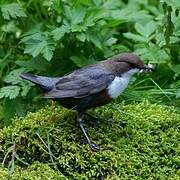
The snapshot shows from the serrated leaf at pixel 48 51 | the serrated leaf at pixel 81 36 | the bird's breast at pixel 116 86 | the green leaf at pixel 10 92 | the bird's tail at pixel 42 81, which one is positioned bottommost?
the green leaf at pixel 10 92

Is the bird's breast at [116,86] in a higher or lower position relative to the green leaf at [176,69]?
higher

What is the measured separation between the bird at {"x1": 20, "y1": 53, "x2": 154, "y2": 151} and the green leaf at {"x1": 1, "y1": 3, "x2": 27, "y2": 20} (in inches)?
29.4

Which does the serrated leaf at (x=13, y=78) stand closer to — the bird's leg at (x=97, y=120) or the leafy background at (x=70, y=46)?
the leafy background at (x=70, y=46)

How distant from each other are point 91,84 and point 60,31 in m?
0.70

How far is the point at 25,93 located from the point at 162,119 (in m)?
1.12

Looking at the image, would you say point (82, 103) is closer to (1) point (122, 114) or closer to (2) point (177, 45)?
(1) point (122, 114)

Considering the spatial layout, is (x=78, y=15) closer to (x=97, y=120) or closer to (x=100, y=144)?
(x=97, y=120)

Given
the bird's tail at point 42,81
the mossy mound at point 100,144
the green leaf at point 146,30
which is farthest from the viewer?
the green leaf at point 146,30

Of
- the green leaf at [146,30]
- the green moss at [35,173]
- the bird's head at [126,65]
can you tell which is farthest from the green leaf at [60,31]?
the green moss at [35,173]

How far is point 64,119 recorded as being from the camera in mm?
4219

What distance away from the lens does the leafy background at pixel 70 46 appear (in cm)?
457

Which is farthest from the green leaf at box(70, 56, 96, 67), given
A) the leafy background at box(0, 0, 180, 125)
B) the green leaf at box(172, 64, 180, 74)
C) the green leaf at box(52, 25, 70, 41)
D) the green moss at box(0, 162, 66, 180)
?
the green moss at box(0, 162, 66, 180)

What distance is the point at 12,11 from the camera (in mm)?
4699

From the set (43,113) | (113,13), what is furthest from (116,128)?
(113,13)
